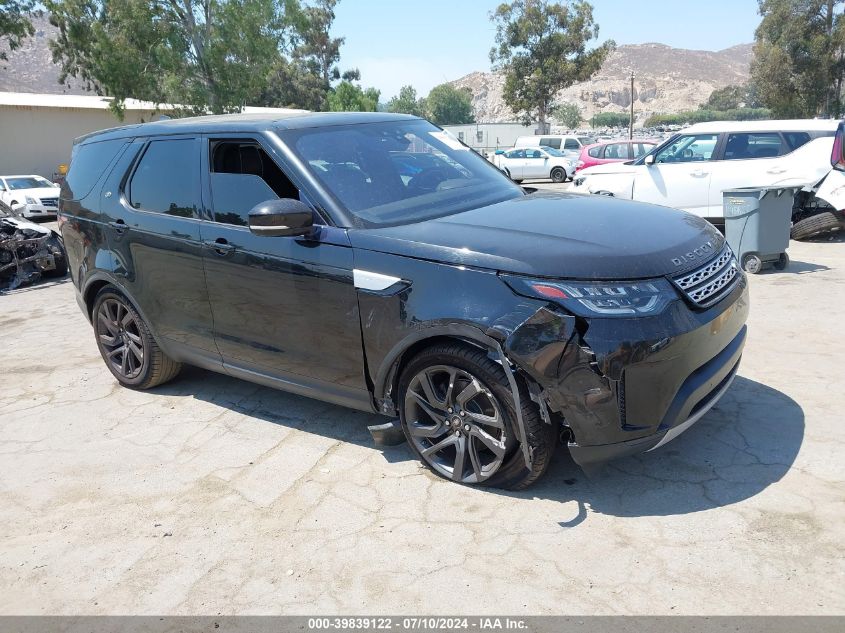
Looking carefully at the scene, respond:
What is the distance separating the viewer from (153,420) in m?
4.77

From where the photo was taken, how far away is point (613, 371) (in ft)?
9.61

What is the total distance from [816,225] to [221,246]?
8.72 m

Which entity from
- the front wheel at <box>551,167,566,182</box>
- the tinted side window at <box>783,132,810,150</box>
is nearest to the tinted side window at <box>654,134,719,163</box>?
the tinted side window at <box>783,132,810,150</box>

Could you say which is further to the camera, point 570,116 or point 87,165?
point 570,116

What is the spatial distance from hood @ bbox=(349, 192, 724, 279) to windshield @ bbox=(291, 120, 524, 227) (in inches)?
8.2

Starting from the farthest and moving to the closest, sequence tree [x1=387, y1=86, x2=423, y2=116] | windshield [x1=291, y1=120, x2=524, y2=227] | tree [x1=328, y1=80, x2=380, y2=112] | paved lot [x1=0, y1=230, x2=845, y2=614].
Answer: tree [x1=387, y1=86, x2=423, y2=116] → tree [x1=328, y1=80, x2=380, y2=112] → windshield [x1=291, y1=120, x2=524, y2=227] → paved lot [x1=0, y1=230, x2=845, y2=614]

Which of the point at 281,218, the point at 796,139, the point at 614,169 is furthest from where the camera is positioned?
the point at 614,169

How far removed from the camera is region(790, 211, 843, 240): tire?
9.51 m

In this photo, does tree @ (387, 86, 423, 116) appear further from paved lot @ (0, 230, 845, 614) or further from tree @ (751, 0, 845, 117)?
paved lot @ (0, 230, 845, 614)

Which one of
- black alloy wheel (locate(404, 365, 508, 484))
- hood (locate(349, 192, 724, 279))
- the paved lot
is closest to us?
the paved lot

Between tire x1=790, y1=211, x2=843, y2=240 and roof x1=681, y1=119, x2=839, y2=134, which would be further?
roof x1=681, y1=119, x2=839, y2=134

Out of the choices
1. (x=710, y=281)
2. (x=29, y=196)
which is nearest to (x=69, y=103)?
(x=29, y=196)

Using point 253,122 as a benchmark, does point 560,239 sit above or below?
below

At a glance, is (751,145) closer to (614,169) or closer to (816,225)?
(816,225)
